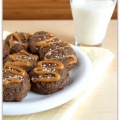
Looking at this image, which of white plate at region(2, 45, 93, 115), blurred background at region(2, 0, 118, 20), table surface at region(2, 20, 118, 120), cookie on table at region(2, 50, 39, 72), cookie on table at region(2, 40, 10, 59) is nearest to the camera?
white plate at region(2, 45, 93, 115)

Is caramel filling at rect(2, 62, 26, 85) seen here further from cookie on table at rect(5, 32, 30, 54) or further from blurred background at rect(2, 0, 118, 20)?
blurred background at rect(2, 0, 118, 20)

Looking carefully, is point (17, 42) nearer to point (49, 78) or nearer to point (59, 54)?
point (59, 54)

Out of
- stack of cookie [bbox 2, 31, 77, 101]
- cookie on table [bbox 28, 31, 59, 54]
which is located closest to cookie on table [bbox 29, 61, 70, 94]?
stack of cookie [bbox 2, 31, 77, 101]

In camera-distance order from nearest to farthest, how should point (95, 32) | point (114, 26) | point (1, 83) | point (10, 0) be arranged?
point (1, 83) < point (95, 32) < point (114, 26) < point (10, 0)

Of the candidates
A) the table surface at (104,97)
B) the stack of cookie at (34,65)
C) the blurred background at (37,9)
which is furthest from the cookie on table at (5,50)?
the blurred background at (37,9)

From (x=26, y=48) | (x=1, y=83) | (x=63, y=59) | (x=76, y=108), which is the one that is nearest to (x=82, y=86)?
(x=76, y=108)

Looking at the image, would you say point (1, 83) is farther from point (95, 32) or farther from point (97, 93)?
point (95, 32)
